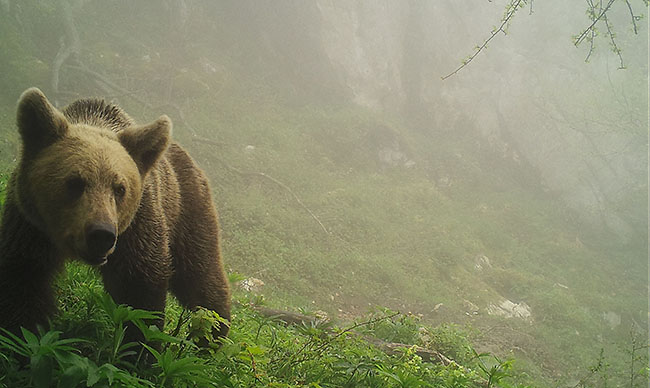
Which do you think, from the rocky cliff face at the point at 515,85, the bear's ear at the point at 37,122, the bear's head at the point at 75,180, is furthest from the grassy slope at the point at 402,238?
the bear's ear at the point at 37,122

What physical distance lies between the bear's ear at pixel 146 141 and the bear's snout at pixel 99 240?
0.64 metres

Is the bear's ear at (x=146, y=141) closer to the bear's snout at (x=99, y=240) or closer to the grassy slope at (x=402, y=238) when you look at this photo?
the bear's snout at (x=99, y=240)

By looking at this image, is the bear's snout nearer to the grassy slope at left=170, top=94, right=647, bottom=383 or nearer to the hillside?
the hillside

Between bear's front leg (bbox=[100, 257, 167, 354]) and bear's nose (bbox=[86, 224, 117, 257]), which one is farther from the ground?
bear's nose (bbox=[86, 224, 117, 257])

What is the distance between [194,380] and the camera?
225 centimetres

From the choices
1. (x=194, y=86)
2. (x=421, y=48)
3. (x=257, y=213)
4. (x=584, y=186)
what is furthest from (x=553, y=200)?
(x=194, y=86)

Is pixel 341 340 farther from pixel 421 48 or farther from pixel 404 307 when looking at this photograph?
pixel 421 48

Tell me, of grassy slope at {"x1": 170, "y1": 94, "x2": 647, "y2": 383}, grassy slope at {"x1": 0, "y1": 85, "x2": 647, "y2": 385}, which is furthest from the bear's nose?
grassy slope at {"x1": 170, "y1": 94, "x2": 647, "y2": 383}

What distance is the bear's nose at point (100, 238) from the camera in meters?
2.09

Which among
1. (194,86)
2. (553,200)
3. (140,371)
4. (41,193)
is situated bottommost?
(194,86)

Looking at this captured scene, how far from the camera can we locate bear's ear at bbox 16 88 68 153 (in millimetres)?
2348

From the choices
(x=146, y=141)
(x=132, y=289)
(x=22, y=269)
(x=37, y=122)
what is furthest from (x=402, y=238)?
(x=37, y=122)

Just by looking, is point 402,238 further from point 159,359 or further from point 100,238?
point 100,238

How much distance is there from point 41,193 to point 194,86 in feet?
55.7
